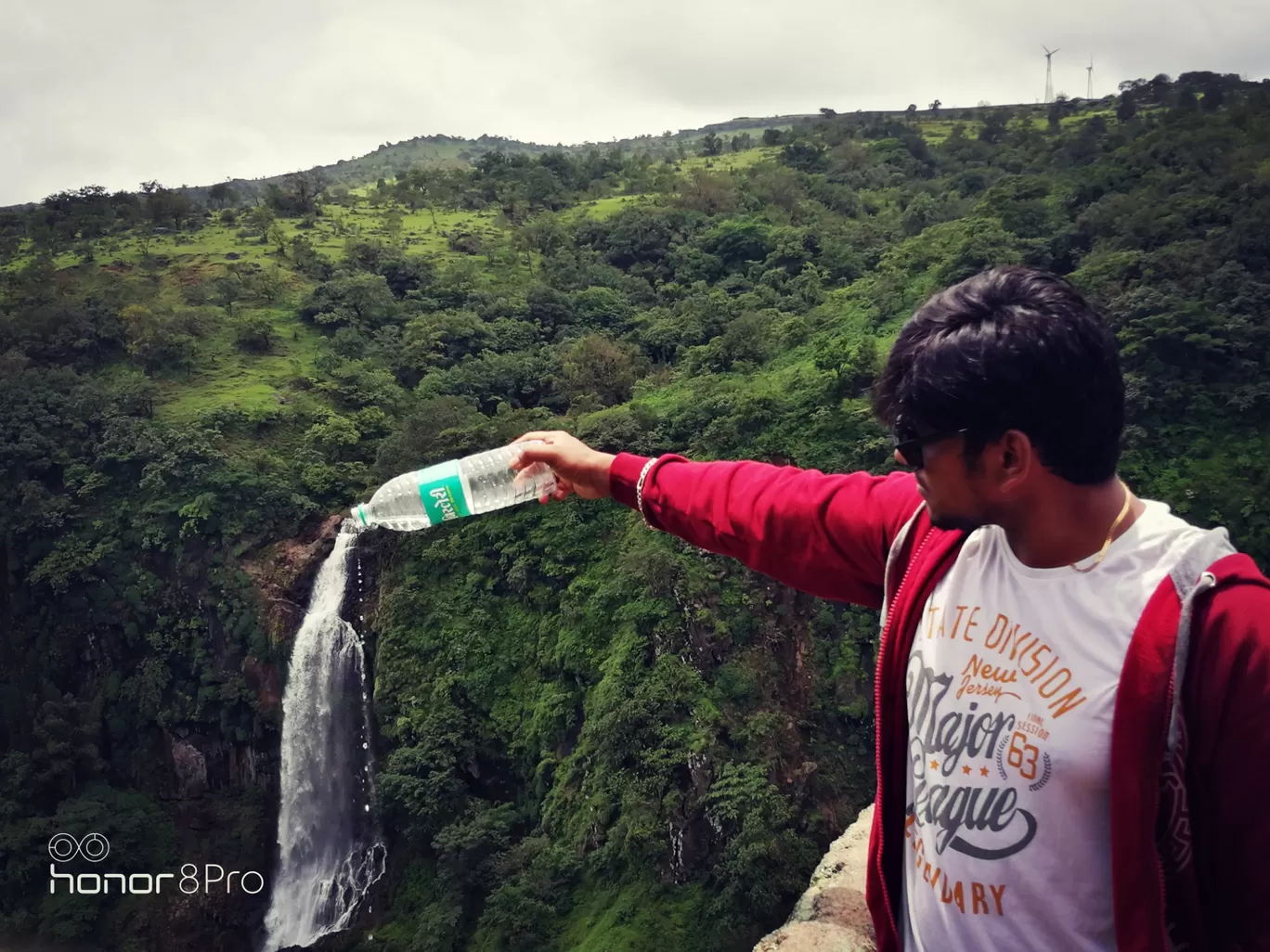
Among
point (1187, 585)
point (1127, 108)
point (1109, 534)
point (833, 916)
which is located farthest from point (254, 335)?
point (1127, 108)

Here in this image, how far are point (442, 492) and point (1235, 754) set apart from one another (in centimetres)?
209

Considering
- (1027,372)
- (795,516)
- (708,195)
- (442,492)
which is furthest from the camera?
(708,195)

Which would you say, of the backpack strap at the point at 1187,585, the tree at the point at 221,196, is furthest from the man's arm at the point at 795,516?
the tree at the point at 221,196

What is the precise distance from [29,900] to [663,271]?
Answer: 20946mm

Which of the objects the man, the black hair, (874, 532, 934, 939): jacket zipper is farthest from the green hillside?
the black hair

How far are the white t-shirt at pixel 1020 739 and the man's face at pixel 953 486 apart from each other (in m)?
0.10

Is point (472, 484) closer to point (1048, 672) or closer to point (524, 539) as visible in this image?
point (1048, 672)

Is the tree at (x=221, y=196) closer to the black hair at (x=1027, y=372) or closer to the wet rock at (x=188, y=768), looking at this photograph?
the wet rock at (x=188, y=768)

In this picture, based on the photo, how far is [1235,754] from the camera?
1.00 m

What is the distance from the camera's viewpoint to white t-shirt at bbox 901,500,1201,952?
45.3 inches

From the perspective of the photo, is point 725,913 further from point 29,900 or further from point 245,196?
point 245,196

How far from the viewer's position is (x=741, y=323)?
1936 centimetres

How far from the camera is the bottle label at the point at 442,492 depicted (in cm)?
266

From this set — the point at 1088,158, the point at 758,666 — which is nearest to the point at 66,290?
the point at 758,666
